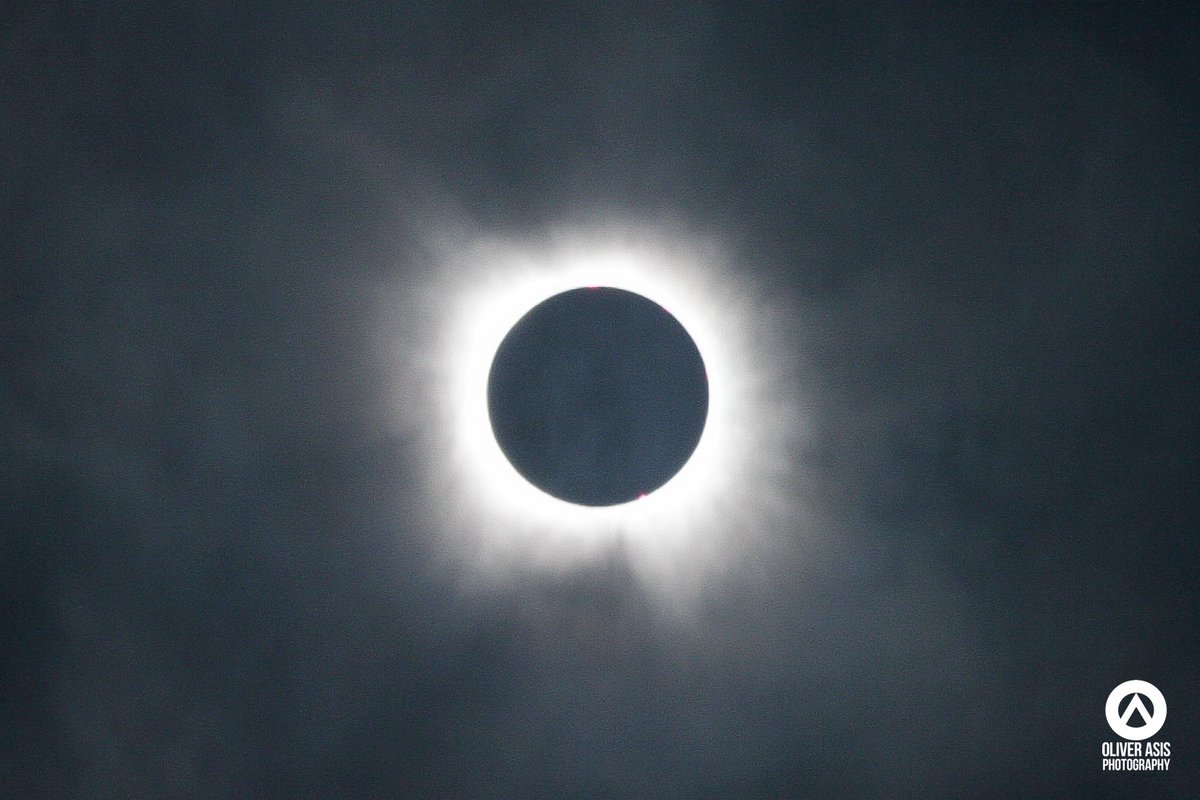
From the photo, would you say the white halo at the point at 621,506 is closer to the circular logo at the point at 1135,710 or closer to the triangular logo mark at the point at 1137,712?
the circular logo at the point at 1135,710

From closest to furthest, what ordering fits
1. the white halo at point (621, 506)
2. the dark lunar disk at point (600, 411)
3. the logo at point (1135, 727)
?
the dark lunar disk at point (600, 411) → the white halo at point (621, 506) → the logo at point (1135, 727)

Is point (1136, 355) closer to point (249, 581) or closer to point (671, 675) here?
point (671, 675)

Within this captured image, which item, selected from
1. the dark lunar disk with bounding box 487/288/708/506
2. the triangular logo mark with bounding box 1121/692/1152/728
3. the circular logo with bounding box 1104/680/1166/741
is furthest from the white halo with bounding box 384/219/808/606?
the triangular logo mark with bounding box 1121/692/1152/728

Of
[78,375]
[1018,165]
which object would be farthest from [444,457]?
[1018,165]

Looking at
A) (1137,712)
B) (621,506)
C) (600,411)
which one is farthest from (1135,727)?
(600,411)

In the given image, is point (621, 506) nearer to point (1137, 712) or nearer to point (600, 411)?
point (600, 411)

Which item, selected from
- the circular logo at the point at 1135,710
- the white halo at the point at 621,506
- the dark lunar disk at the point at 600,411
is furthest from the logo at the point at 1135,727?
the dark lunar disk at the point at 600,411
